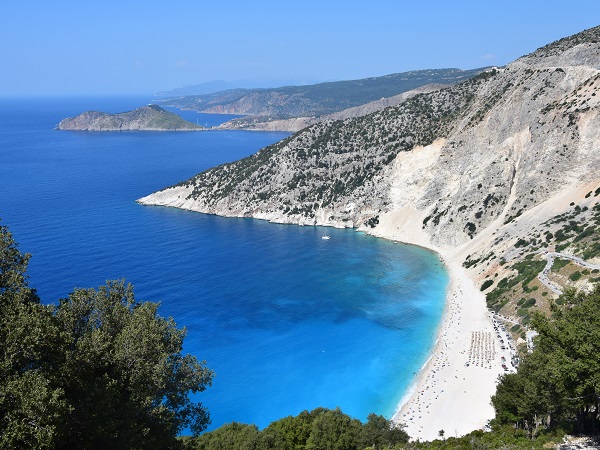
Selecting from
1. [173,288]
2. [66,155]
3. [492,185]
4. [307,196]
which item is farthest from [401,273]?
[66,155]

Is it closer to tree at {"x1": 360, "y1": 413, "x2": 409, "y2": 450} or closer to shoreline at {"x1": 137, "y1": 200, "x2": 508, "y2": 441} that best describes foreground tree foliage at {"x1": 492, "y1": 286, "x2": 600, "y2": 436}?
shoreline at {"x1": 137, "y1": 200, "x2": 508, "y2": 441}

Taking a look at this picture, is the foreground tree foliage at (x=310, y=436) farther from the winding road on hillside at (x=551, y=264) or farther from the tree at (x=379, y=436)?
the winding road on hillside at (x=551, y=264)

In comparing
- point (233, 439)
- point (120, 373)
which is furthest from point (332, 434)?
point (120, 373)

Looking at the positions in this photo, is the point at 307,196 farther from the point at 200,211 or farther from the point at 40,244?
the point at 40,244

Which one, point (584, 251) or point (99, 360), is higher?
point (99, 360)

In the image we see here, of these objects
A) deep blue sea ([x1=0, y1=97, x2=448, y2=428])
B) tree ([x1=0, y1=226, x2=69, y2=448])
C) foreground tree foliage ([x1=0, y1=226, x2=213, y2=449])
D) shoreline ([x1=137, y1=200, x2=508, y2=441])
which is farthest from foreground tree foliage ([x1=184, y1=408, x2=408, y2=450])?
tree ([x1=0, y1=226, x2=69, y2=448])
